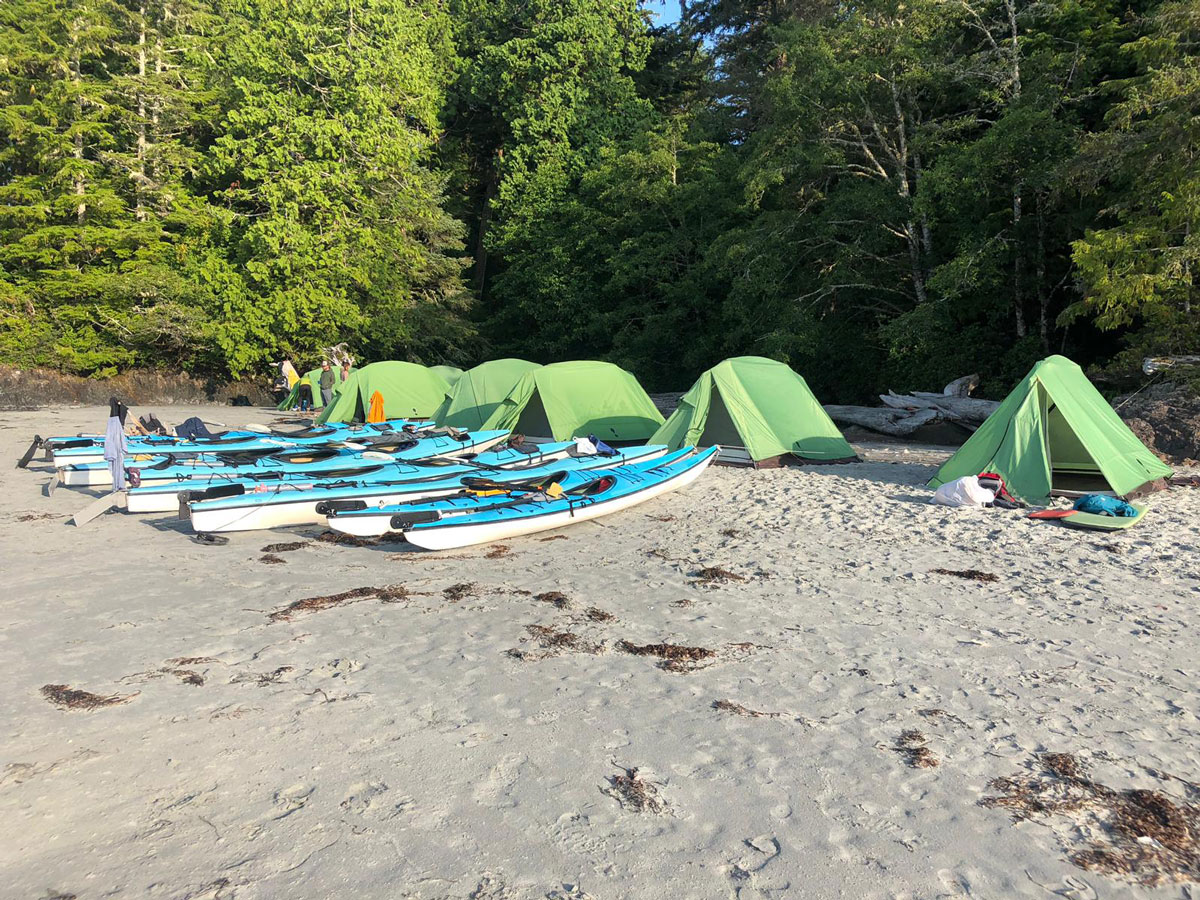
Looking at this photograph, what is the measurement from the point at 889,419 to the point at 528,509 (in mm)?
10893

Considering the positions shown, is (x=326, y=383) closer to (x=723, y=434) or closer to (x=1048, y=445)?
(x=723, y=434)

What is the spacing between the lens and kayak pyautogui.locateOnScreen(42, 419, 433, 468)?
41.5 feet

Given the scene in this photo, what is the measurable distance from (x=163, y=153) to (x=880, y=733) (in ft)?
106

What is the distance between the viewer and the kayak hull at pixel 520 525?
840cm

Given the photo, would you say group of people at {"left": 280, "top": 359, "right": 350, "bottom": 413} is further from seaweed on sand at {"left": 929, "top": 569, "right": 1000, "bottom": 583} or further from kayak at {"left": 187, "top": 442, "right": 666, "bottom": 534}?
seaweed on sand at {"left": 929, "top": 569, "right": 1000, "bottom": 583}

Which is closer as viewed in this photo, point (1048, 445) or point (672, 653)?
point (672, 653)

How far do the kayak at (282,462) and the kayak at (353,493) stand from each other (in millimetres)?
1251

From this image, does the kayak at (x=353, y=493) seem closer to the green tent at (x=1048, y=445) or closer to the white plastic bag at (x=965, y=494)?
the white plastic bag at (x=965, y=494)

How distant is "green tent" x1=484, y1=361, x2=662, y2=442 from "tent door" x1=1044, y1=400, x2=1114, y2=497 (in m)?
7.12

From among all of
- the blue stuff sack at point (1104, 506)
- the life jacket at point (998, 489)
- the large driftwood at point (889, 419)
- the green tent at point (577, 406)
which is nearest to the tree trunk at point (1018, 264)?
the large driftwood at point (889, 419)

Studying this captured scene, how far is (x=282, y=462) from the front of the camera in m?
12.4

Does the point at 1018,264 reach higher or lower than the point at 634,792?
higher

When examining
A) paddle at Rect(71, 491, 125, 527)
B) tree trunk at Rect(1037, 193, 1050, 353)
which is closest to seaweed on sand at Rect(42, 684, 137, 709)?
paddle at Rect(71, 491, 125, 527)

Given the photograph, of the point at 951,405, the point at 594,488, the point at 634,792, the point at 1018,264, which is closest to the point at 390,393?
the point at 594,488
